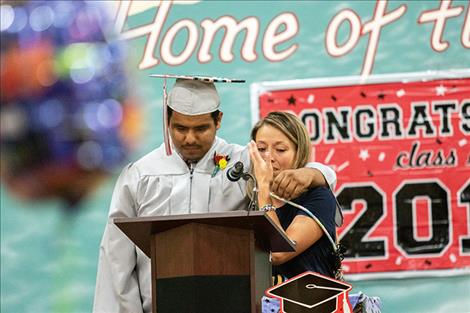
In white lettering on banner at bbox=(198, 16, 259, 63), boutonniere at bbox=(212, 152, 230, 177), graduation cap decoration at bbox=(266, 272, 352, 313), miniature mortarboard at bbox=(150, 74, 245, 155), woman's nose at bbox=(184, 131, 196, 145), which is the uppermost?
white lettering on banner at bbox=(198, 16, 259, 63)

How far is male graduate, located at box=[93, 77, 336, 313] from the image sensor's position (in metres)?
3.64

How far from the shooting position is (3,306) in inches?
203

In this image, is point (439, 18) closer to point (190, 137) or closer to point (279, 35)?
point (279, 35)

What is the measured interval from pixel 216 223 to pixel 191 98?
85 cm

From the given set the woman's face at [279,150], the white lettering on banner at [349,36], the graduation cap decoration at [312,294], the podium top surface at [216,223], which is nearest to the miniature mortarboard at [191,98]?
the woman's face at [279,150]

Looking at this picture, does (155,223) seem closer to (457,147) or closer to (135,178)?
(135,178)

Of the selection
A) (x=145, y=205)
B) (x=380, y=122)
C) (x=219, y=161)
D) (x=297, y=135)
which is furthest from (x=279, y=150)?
(x=380, y=122)

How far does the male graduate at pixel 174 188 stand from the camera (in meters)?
3.64

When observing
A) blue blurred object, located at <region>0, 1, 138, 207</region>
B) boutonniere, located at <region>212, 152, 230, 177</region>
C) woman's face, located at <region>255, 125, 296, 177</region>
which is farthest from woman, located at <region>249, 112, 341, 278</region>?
blue blurred object, located at <region>0, 1, 138, 207</region>

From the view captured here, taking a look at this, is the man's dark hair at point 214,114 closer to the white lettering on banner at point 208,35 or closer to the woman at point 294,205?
the woman at point 294,205

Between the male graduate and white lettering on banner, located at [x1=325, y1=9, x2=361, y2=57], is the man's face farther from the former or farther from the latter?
white lettering on banner, located at [x1=325, y1=9, x2=361, y2=57]

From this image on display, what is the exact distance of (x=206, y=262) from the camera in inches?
115

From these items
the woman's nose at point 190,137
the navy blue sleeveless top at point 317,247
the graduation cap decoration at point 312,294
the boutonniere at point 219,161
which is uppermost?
the woman's nose at point 190,137

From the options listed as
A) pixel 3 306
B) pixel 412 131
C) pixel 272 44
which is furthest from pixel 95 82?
pixel 412 131
